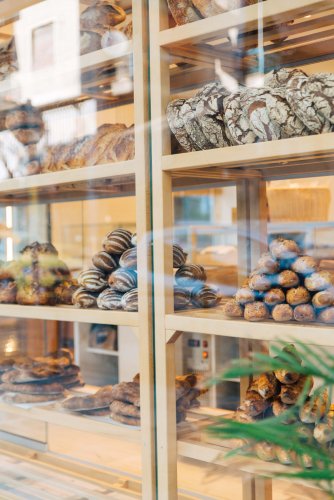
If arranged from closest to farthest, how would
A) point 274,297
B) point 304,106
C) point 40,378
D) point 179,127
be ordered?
point 304,106
point 274,297
point 179,127
point 40,378

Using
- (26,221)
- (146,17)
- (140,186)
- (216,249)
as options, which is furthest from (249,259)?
(26,221)

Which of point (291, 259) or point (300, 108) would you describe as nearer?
point (300, 108)

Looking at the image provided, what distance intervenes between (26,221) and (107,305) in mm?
624

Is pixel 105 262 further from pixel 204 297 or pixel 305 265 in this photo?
pixel 305 265

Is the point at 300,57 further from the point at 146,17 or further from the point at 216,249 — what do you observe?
the point at 216,249

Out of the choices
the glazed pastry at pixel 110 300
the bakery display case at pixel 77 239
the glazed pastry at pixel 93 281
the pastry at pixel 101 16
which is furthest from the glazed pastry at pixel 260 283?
the pastry at pixel 101 16

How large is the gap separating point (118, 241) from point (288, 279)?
555 mm

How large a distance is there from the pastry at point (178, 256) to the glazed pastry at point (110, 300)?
19 cm

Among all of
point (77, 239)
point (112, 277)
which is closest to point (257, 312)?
point (112, 277)

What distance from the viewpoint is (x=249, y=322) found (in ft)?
4.64

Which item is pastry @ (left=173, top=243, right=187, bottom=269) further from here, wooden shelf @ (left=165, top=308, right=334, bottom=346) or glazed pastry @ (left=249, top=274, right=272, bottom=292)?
glazed pastry @ (left=249, top=274, right=272, bottom=292)

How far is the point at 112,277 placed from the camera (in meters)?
1.78

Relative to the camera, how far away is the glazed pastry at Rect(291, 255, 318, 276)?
1.41 m

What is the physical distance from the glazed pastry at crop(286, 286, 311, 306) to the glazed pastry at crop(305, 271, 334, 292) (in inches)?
0.5
